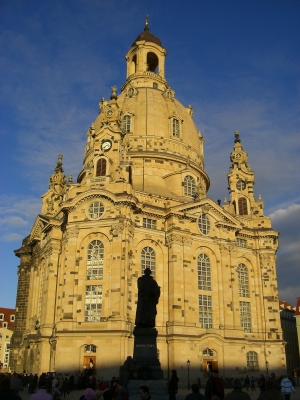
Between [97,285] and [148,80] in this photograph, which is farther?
[148,80]

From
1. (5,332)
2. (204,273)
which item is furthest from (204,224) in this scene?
(5,332)

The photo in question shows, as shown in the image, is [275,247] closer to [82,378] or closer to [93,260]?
[93,260]

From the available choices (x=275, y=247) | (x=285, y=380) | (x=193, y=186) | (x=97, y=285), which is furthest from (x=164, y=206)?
(x=285, y=380)

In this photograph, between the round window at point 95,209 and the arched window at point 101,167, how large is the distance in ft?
12.6

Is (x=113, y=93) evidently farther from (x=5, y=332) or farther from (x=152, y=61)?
(x=5, y=332)

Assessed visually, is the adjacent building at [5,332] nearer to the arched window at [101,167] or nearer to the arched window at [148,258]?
the arched window at [148,258]

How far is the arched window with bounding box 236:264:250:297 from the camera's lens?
5072 centimetres

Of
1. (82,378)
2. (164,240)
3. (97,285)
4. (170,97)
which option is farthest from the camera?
(170,97)

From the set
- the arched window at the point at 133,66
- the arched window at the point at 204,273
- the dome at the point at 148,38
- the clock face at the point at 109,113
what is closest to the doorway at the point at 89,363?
the arched window at the point at 204,273

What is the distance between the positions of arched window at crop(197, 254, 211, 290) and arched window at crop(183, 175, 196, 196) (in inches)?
369

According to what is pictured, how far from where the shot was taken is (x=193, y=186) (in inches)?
2168

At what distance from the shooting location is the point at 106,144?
1918 inches

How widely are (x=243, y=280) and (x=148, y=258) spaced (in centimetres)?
1306

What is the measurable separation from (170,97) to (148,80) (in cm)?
596
